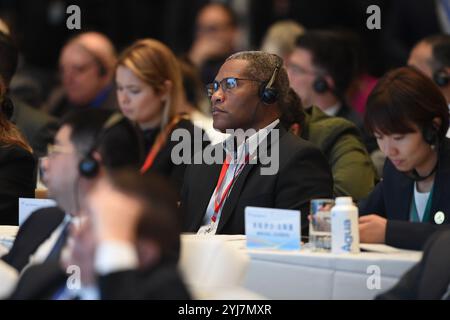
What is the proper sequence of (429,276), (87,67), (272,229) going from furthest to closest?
(87,67) → (272,229) → (429,276)

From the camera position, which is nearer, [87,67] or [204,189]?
[204,189]

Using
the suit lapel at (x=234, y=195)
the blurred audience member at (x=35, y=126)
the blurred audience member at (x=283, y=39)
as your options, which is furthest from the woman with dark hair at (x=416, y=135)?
the blurred audience member at (x=283, y=39)

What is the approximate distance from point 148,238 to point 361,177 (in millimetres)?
2695

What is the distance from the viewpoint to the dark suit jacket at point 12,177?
5.03 metres

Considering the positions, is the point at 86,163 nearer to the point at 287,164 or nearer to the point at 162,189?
the point at 162,189

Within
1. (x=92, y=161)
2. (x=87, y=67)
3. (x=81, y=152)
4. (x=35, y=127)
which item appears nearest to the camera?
(x=92, y=161)

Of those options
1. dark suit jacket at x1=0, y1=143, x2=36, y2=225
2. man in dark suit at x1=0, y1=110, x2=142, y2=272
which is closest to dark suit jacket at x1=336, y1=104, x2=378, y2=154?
dark suit jacket at x1=0, y1=143, x2=36, y2=225

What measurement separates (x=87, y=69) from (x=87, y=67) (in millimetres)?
14

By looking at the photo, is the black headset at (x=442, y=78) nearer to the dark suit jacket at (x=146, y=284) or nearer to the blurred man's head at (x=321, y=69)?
the blurred man's head at (x=321, y=69)

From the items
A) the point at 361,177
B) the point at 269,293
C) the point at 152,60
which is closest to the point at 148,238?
the point at 269,293

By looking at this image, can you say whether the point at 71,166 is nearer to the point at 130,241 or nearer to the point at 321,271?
the point at 321,271

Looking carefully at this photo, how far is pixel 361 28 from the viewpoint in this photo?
8.48 m

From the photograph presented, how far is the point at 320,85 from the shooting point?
20.3 feet

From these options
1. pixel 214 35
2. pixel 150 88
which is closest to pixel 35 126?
pixel 150 88
